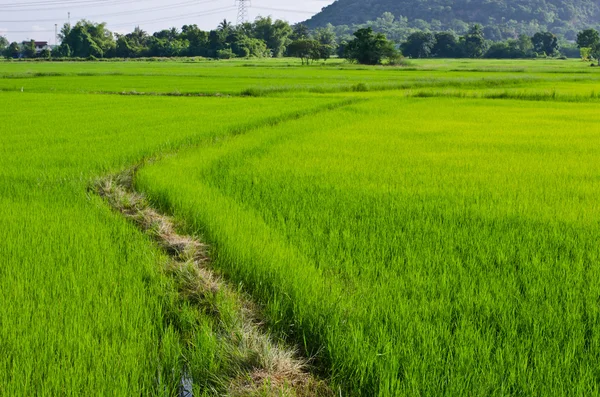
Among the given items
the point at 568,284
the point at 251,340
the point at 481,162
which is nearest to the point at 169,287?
the point at 251,340

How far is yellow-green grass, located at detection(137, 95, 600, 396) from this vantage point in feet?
6.73

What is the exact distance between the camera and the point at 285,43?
88000 mm

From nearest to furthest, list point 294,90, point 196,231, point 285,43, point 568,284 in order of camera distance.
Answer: point 568,284 → point 196,231 → point 294,90 → point 285,43

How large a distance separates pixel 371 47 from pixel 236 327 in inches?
2159

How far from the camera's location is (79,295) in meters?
2.64

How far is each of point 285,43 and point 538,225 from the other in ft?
290

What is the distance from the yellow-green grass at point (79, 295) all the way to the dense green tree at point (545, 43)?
101364 millimetres

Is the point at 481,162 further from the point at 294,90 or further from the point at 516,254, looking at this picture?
the point at 294,90

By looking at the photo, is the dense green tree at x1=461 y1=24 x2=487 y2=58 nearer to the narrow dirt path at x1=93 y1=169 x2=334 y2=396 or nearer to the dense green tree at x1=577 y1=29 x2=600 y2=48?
the dense green tree at x1=577 y1=29 x2=600 y2=48

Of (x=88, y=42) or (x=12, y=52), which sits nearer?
(x=88, y=42)

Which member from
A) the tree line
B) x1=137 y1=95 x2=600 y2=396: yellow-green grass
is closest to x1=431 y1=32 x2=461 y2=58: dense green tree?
the tree line

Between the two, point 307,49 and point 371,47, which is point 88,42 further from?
point 371,47

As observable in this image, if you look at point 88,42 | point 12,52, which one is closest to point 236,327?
point 88,42

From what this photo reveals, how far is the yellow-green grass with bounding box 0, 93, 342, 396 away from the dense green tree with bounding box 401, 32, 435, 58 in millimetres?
84280
